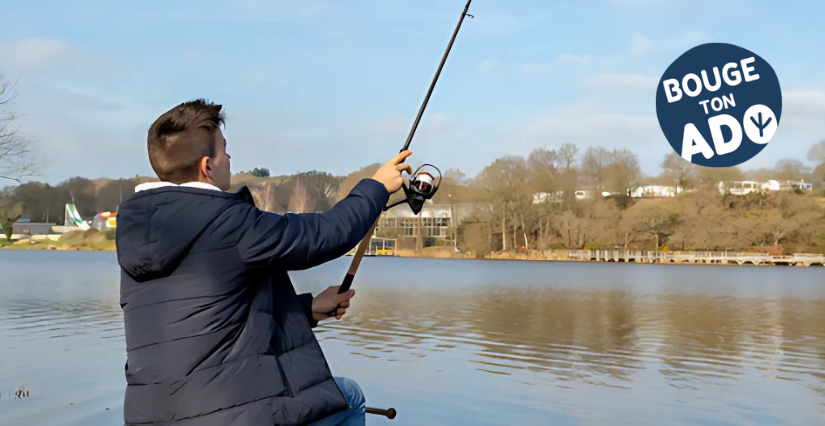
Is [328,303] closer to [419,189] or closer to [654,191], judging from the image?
[419,189]

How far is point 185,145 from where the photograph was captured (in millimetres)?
2135

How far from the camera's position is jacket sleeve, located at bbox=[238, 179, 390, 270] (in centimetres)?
203

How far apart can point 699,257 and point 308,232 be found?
88.6 m

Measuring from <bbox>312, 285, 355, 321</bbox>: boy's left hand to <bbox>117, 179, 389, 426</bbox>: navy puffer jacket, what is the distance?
1.93 feet

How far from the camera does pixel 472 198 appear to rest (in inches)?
4168

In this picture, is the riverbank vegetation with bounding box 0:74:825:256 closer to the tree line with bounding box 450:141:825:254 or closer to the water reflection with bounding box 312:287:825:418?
the tree line with bounding box 450:141:825:254

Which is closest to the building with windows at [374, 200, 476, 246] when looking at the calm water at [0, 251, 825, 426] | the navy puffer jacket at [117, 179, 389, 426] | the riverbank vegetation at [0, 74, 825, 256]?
the riverbank vegetation at [0, 74, 825, 256]

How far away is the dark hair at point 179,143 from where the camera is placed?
213 centimetres

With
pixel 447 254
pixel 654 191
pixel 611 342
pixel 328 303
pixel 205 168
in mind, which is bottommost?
pixel 611 342

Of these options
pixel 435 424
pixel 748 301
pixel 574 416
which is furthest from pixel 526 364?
pixel 748 301

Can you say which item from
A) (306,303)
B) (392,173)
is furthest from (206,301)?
(392,173)

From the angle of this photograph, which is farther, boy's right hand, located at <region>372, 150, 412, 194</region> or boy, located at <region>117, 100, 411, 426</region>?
boy's right hand, located at <region>372, 150, 412, 194</region>

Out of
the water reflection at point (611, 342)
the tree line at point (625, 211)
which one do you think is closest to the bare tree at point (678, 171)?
the tree line at point (625, 211)

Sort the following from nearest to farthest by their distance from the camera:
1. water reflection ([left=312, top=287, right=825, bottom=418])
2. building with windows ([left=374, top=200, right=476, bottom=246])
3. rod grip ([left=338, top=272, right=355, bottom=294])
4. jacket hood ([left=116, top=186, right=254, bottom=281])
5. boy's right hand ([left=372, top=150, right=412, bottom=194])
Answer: jacket hood ([left=116, top=186, right=254, bottom=281]) < boy's right hand ([left=372, top=150, right=412, bottom=194]) < rod grip ([left=338, top=272, right=355, bottom=294]) < water reflection ([left=312, top=287, right=825, bottom=418]) < building with windows ([left=374, top=200, right=476, bottom=246])
